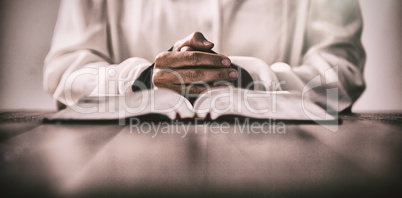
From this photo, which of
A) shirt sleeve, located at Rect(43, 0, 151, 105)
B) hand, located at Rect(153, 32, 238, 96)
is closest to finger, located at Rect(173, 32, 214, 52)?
hand, located at Rect(153, 32, 238, 96)

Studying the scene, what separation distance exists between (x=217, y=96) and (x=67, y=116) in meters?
0.18

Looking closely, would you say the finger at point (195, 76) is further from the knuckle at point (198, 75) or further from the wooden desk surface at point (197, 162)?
the wooden desk surface at point (197, 162)

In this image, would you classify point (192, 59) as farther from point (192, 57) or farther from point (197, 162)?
point (197, 162)

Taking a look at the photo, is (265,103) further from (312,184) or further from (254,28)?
(254,28)

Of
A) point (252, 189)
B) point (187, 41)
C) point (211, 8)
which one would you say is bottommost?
point (252, 189)

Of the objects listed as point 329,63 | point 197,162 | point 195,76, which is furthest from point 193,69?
point 329,63

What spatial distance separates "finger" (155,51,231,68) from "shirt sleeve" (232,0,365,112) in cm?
9

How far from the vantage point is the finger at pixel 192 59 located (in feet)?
1.25

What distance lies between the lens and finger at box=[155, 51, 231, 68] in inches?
15.0

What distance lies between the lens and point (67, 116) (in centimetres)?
33

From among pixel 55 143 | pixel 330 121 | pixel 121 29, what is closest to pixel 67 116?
pixel 55 143

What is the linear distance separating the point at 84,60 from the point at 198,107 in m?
0.32

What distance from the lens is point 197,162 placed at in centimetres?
23

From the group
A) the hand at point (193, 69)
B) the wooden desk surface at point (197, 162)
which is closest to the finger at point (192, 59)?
the hand at point (193, 69)
